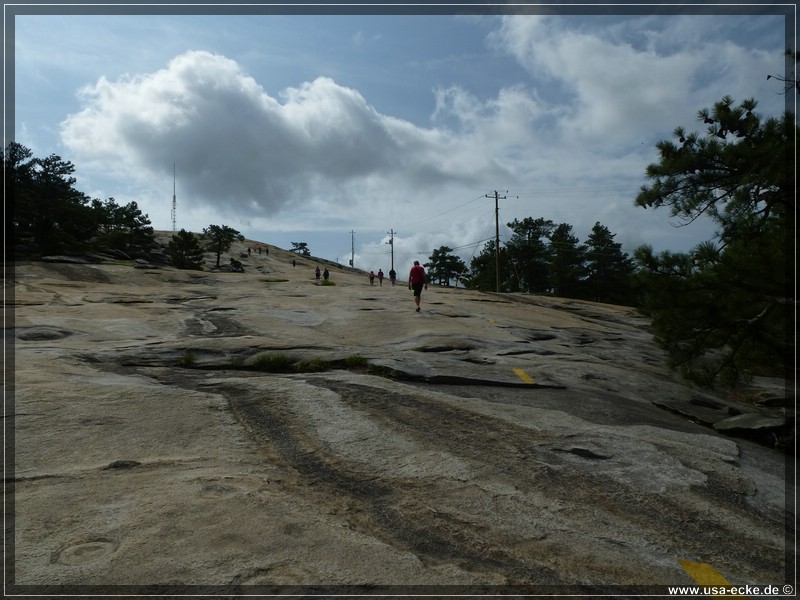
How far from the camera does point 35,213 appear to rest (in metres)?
45.3

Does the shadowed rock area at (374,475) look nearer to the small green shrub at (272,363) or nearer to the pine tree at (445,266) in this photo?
the small green shrub at (272,363)

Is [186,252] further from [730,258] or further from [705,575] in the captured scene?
[705,575]

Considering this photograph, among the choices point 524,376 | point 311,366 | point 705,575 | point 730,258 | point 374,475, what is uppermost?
point 730,258

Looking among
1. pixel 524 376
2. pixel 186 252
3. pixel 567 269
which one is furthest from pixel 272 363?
pixel 567 269

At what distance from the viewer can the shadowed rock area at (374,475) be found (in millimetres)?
3588

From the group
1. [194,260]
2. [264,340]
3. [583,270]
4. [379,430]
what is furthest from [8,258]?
[583,270]

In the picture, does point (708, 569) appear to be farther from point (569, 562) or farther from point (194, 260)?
point (194, 260)

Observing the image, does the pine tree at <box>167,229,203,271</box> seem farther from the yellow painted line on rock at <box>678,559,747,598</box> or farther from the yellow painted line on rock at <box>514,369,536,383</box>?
the yellow painted line on rock at <box>678,559,747,598</box>

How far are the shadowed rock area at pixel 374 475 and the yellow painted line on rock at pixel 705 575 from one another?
55mm

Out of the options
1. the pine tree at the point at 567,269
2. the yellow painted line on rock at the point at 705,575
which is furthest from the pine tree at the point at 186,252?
the yellow painted line on rock at the point at 705,575

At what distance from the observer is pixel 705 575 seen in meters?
3.85

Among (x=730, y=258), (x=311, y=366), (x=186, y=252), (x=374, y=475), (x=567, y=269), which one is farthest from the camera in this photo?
(x=567, y=269)

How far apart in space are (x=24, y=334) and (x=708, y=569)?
49.3 ft

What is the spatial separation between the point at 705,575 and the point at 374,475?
2.93m
